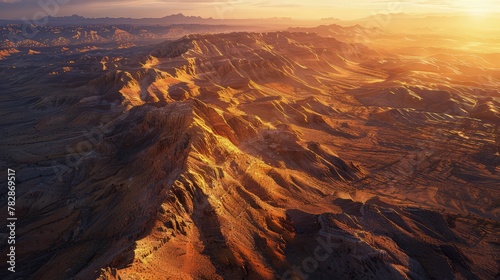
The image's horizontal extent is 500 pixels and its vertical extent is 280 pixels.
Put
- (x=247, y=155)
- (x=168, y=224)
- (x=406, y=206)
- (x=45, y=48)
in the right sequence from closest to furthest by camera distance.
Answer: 1. (x=168, y=224)
2. (x=406, y=206)
3. (x=247, y=155)
4. (x=45, y=48)

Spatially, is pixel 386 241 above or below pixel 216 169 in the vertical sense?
below

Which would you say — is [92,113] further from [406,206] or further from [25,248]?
[406,206]

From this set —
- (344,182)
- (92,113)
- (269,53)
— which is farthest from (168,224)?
(269,53)

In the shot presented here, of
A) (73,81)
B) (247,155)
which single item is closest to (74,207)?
(247,155)

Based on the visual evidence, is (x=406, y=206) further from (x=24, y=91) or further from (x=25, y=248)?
(x=24, y=91)

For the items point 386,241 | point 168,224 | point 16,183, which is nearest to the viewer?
point 168,224

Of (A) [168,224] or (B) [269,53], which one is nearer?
(A) [168,224]

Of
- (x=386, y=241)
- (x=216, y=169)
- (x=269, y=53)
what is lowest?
(x=386, y=241)
